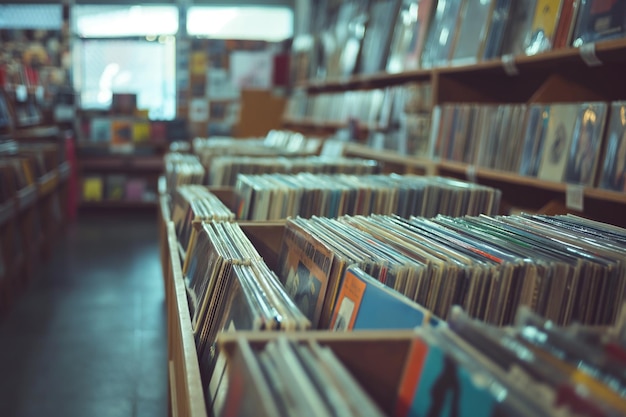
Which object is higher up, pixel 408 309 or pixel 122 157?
pixel 408 309

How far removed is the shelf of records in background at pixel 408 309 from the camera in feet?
1.89

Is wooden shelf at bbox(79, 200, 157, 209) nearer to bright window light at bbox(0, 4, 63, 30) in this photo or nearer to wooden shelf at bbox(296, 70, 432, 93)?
bright window light at bbox(0, 4, 63, 30)

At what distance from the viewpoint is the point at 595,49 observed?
1747mm

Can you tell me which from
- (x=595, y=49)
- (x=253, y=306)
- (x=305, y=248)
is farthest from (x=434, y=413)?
(x=595, y=49)

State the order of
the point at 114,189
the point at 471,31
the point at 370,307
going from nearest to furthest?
the point at 370,307 < the point at 471,31 < the point at 114,189

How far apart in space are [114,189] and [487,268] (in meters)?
6.48

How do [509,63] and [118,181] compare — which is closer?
[509,63]

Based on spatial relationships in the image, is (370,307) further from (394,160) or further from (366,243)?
(394,160)

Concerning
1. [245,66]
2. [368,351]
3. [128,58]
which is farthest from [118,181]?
[368,351]

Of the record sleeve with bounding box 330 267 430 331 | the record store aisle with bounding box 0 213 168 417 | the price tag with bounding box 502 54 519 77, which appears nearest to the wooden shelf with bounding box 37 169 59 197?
the record store aisle with bounding box 0 213 168 417

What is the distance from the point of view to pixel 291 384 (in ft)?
1.87

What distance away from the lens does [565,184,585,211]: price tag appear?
185 cm

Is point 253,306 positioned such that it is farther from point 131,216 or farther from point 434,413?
point 131,216

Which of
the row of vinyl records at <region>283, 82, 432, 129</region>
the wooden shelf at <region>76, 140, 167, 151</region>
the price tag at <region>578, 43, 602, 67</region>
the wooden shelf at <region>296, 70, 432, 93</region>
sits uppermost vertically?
the price tag at <region>578, 43, 602, 67</region>
